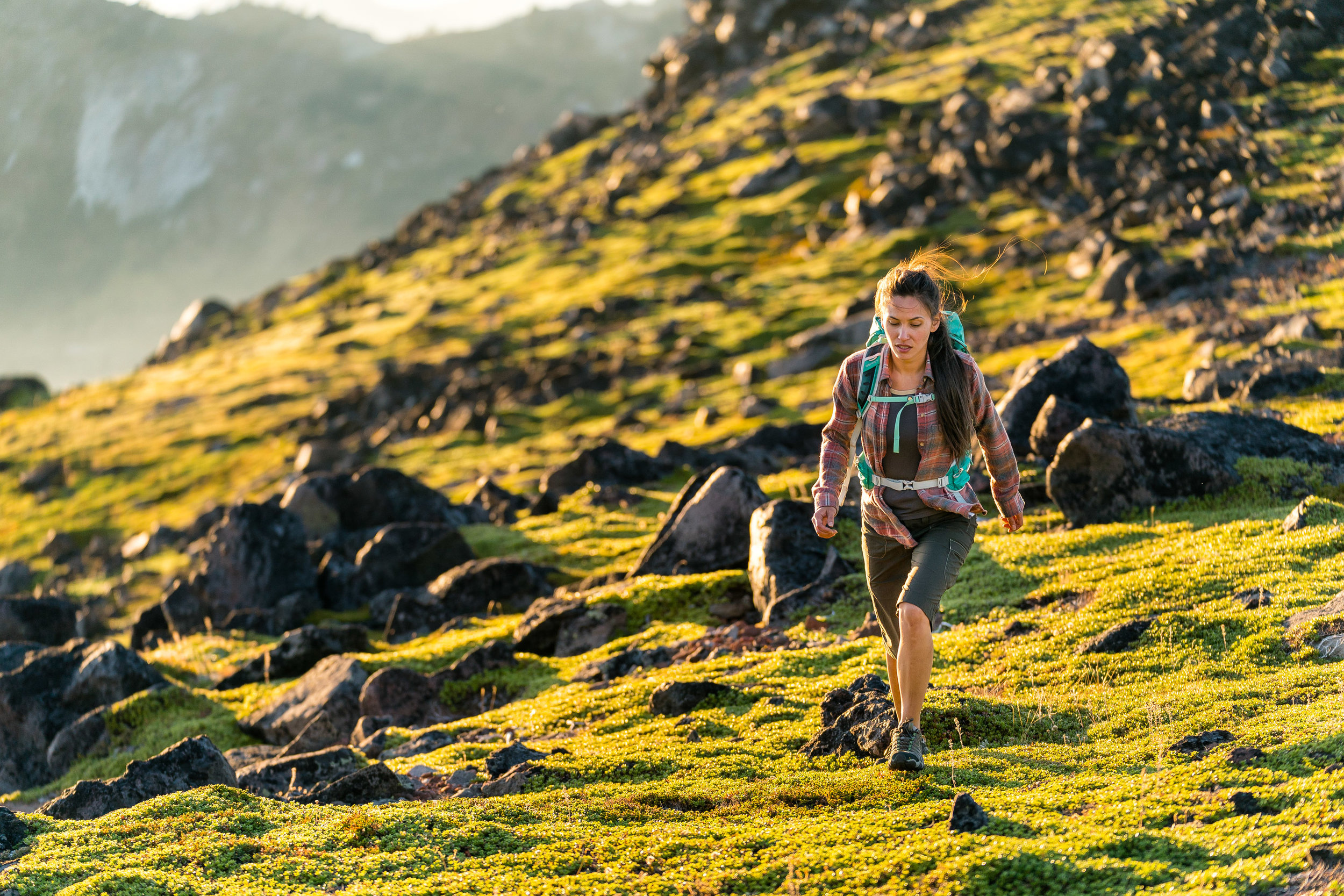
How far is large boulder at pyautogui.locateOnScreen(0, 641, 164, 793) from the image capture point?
20.5 m

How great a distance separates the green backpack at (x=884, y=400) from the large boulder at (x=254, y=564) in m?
22.0

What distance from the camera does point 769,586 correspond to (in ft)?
61.2

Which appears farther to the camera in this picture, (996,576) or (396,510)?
(396,510)

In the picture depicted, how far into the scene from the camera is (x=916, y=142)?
79812 mm

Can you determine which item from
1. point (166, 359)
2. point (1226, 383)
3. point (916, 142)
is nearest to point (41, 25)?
point (166, 359)

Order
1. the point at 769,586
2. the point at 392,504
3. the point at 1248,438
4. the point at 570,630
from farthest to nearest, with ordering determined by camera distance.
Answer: the point at 392,504, the point at 570,630, the point at 1248,438, the point at 769,586

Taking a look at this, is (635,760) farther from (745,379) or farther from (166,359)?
(166,359)

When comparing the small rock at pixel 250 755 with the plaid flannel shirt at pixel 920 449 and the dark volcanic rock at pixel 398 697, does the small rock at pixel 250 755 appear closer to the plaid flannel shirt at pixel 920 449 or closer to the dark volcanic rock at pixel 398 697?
the dark volcanic rock at pixel 398 697

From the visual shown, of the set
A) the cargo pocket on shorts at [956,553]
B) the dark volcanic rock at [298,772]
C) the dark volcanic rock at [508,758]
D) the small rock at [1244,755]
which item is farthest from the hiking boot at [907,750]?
the dark volcanic rock at [298,772]

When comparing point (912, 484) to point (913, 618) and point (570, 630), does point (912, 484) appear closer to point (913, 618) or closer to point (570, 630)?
point (913, 618)

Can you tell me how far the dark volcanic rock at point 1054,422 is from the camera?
66.8 feet

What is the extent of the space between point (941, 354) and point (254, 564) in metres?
24.4

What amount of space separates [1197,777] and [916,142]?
76.4m

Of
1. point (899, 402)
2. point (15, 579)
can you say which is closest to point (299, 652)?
point (899, 402)
